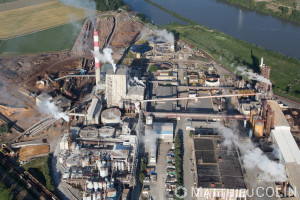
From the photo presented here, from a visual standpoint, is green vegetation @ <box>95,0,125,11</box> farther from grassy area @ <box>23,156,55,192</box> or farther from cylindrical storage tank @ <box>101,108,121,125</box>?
grassy area @ <box>23,156,55,192</box>

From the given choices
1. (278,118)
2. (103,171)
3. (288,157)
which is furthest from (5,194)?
(278,118)

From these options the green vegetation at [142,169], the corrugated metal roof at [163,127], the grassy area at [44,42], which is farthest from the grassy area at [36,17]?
the green vegetation at [142,169]

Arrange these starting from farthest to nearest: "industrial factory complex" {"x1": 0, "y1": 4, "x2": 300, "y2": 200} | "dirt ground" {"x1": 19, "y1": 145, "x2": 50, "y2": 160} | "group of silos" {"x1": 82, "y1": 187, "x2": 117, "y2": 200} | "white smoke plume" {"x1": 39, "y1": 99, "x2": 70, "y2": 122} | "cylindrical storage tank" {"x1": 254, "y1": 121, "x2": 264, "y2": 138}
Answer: "white smoke plume" {"x1": 39, "y1": 99, "x2": 70, "y2": 122}
"cylindrical storage tank" {"x1": 254, "y1": 121, "x2": 264, "y2": 138}
"dirt ground" {"x1": 19, "y1": 145, "x2": 50, "y2": 160}
"industrial factory complex" {"x1": 0, "y1": 4, "x2": 300, "y2": 200}
"group of silos" {"x1": 82, "y1": 187, "x2": 117, "y2": 200}

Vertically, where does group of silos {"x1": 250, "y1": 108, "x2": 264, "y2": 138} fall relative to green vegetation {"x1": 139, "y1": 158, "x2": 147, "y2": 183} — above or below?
above

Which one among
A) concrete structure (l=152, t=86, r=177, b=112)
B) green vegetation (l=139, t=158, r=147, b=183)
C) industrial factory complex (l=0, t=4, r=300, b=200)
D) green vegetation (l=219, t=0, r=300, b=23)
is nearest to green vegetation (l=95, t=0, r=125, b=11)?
industrial factory complex (l=0, t=4, r=300, b=200)

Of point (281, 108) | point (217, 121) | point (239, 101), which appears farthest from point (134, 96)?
point (281, 108)

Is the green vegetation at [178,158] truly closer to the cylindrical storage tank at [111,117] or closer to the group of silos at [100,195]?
the group of silos at [100,195]

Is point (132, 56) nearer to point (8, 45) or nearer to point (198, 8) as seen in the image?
point (8, 45)
